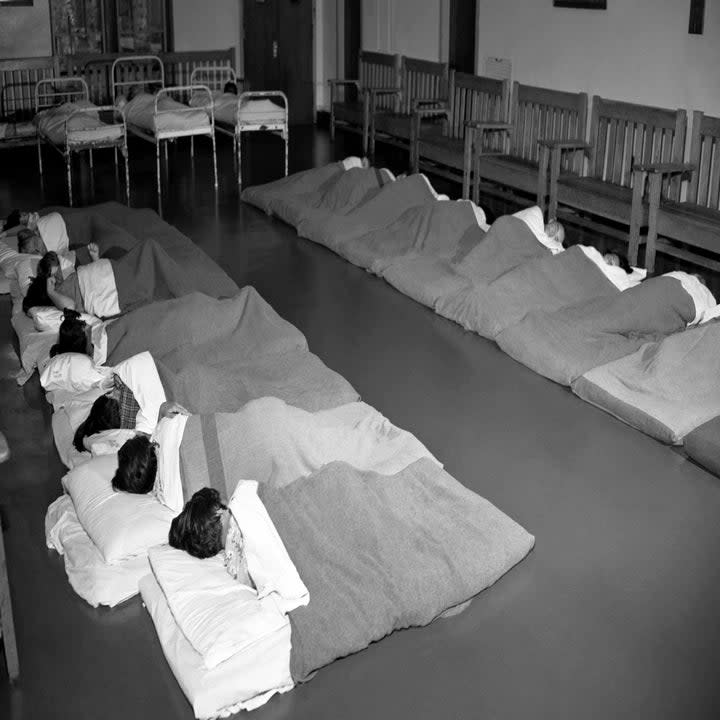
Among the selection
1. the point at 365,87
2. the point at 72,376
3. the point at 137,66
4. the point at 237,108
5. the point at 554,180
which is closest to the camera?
the point at 72,376

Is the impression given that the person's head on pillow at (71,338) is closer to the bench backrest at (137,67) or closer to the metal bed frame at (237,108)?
the metal bed frame at (237,108)

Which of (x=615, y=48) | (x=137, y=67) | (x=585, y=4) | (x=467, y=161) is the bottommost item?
(x=467, y=161)

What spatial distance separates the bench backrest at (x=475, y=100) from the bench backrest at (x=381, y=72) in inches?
30.8

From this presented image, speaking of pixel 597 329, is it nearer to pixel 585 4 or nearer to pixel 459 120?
pixel 585 4

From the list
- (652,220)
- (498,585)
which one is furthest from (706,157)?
(498,585)

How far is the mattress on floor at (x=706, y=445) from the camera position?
356 centimetres

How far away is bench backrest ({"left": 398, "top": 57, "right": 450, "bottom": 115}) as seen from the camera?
8.04 m

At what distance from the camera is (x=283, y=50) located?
10188mm

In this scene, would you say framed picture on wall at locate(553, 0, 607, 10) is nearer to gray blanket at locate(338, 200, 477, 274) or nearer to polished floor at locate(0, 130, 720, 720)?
gray blanket at locate(338, 200, 477, 274)

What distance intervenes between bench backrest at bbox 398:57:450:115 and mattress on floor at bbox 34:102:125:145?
218cm

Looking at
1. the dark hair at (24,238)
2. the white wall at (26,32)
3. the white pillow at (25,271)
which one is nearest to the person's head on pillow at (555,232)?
the white pillow at (25,271)

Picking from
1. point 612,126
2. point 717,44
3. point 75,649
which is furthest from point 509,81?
point 75,649

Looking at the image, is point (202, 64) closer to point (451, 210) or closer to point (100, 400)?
point (451, 210)

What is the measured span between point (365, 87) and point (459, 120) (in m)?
0.99
